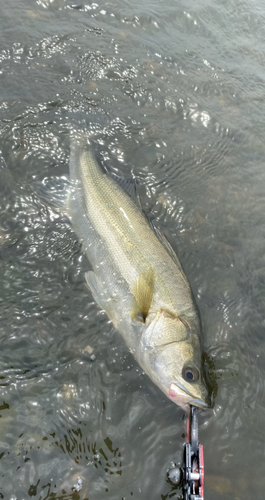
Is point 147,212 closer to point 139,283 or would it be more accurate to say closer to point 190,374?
point 139,283

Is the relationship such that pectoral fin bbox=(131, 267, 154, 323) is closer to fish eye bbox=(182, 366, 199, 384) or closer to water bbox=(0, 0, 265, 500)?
water bbox=(0, 0, 265, 500)

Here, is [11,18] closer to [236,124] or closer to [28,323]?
[236,124]

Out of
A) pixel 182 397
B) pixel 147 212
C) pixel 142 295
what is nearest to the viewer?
pixel 182 397

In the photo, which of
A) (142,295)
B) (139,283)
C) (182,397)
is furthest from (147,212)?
(182,397)

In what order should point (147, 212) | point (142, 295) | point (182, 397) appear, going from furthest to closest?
point (147, 212)
point (142, 295)
point (182, 397)

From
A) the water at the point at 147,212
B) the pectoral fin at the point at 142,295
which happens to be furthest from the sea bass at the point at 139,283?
the water at the point at 147,212

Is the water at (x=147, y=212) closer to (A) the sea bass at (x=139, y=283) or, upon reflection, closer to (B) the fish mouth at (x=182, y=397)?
(A) the sea bass at (x=139, y=283)

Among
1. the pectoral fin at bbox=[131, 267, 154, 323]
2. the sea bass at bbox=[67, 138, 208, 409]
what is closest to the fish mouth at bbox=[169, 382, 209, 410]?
the sea bass at bbox=[67, 138, 208, 409]

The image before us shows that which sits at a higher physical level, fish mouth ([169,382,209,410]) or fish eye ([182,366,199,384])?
fish eye ([182,366,199,384])
